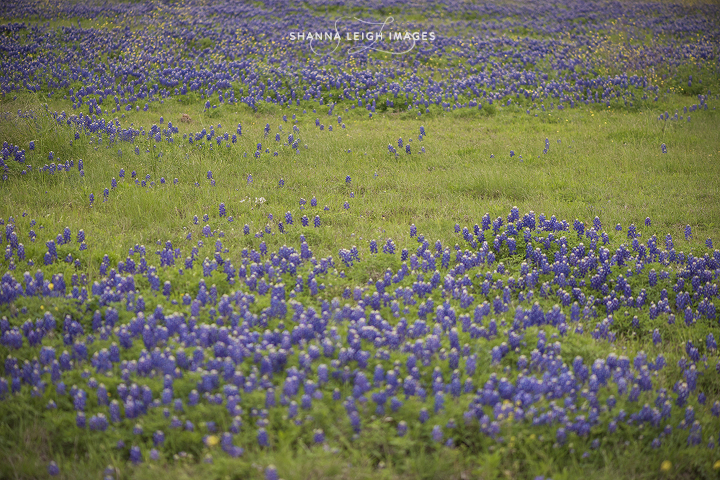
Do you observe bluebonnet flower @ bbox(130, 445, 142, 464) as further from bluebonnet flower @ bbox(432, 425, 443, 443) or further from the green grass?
bluebonnet flower @ bbox(432, 425, 443, 443)

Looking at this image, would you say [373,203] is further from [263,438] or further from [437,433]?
[263,438]

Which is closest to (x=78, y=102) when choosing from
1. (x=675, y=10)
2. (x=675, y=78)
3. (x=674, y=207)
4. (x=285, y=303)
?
(x=285, y=303)

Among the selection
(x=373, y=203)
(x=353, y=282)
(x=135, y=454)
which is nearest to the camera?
(x=135, y=454)

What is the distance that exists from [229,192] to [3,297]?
3.93 m

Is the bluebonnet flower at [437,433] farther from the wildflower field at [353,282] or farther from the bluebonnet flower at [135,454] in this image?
the bluebonnet flower at [135,454]

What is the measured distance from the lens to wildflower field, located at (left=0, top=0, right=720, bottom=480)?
394cm

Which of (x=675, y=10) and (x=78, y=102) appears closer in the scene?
(x=78, y=102)

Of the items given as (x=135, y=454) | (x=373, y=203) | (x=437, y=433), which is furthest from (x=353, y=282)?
(x=135, y=454)

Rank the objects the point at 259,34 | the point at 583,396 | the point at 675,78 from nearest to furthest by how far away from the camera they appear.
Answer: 1. the point at 583,396
2. the point at 675,78
3. the point at 259,34

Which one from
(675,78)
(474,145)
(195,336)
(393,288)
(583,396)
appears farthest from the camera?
(675,78)

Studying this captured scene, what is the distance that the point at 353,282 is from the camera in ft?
19.5

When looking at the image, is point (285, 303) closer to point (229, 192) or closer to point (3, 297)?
point (3, 297)

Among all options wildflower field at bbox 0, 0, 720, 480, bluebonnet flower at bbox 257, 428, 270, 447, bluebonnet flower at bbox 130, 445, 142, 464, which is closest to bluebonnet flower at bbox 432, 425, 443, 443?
wildflower field at bbox 0, 0, 720, 480

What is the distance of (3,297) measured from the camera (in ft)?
16.5
